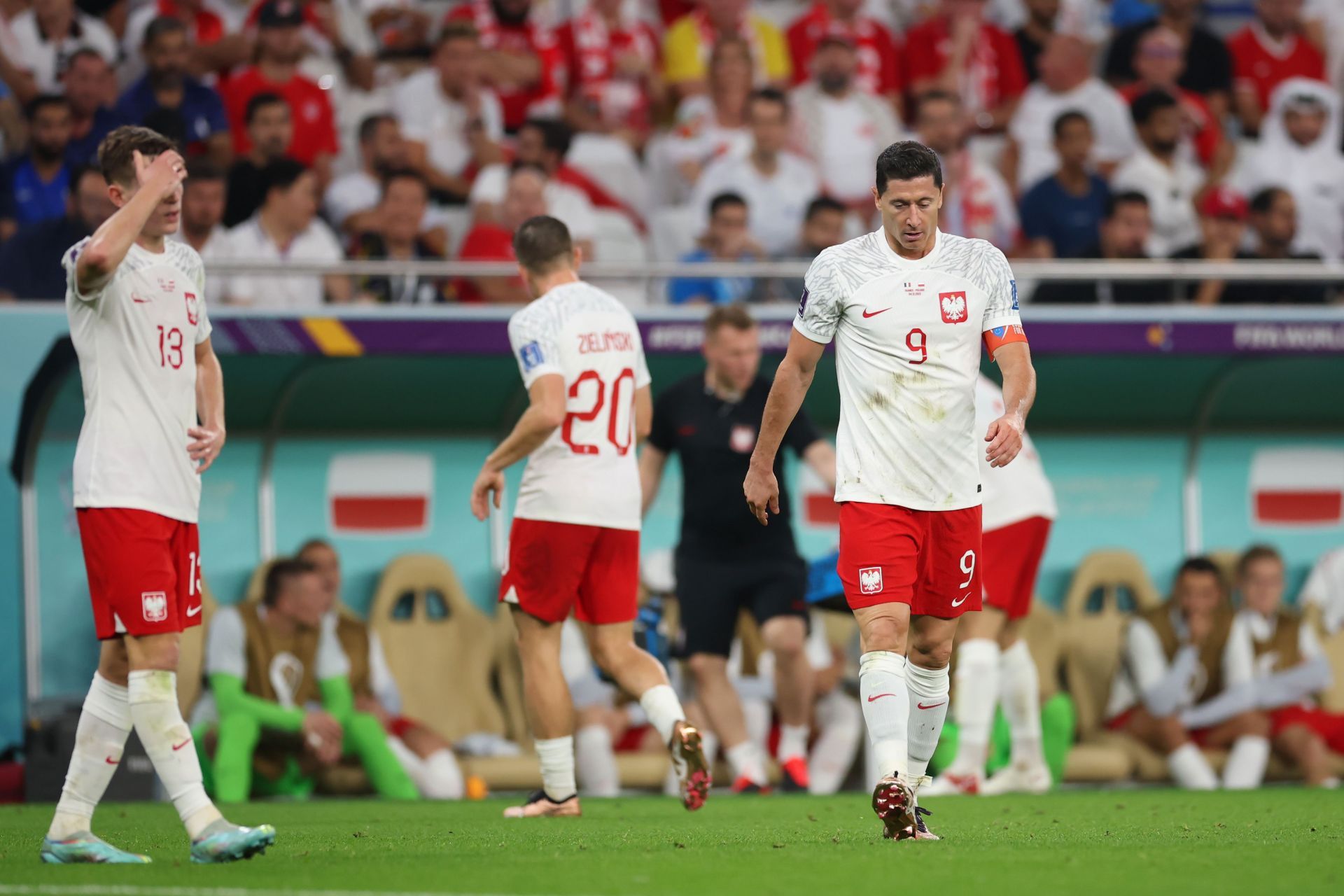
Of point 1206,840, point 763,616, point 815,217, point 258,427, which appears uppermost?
point 815,217

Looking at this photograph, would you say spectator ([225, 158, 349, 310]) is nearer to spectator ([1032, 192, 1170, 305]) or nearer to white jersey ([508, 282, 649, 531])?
white jersey ([508, 282, 649, 531])

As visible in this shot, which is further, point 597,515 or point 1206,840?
point 597,515

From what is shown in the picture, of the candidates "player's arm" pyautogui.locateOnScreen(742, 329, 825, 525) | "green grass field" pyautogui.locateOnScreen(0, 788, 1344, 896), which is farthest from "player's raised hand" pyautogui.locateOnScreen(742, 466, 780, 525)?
"green grass field" pyautogui.locateOnScreen(0, 788, 1344, 896)

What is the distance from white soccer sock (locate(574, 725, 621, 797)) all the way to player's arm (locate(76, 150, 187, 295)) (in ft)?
19.0

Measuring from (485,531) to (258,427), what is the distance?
1627 mm

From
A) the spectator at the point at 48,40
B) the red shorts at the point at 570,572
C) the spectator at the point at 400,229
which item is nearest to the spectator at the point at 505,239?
the spectator at the point at 400,229

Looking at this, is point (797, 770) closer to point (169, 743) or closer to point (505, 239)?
point (505, 239)

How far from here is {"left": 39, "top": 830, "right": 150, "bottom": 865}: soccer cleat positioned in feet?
19.0

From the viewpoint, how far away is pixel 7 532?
11102 millimetres

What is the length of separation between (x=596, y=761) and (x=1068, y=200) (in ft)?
18.1

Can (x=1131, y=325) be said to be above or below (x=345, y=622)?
above

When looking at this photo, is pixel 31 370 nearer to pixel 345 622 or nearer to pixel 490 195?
pixel 345 622

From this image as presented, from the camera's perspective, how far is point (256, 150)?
1236cm

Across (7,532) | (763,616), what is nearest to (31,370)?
(7,532)
